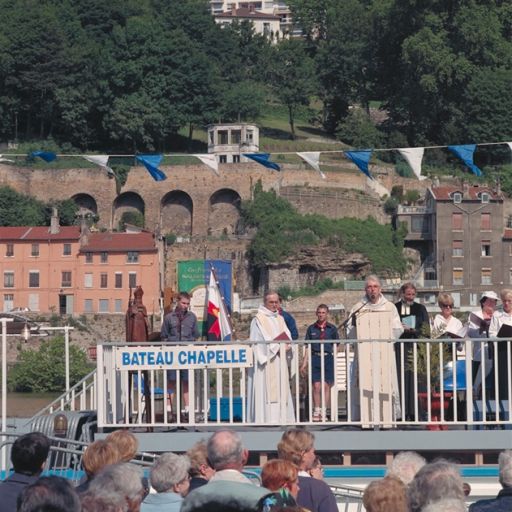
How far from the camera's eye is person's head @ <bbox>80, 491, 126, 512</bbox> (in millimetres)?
8047

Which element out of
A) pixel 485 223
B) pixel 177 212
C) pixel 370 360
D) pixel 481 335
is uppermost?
pixel 177 212

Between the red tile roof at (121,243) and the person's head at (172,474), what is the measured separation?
66.3 m

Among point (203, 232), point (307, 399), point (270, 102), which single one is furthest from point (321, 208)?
point (307, 399)

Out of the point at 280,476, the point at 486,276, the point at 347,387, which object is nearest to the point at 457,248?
the point at 486,276

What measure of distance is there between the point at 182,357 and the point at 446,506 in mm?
5094

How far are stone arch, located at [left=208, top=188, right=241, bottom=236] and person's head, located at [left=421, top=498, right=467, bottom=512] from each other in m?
74.7

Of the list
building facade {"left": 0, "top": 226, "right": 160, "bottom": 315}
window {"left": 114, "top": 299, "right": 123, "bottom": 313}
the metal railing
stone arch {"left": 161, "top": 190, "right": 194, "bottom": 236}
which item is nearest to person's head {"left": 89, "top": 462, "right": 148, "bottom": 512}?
the metal railing

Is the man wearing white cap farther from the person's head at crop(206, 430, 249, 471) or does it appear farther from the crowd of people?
the person's head at crop(206, 430, 249, 471)

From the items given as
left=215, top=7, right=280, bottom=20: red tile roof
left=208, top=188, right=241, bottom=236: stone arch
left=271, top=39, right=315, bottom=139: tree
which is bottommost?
left=208, top=188, right=241, bottom=236: stone arch

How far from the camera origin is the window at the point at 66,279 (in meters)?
75.8

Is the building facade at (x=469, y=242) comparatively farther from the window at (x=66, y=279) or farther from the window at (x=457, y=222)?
the window at (x=66, y=279)

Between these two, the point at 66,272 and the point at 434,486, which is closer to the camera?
the point at 434,486

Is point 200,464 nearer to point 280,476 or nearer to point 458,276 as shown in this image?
point 280,476

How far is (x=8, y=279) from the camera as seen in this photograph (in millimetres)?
75875
